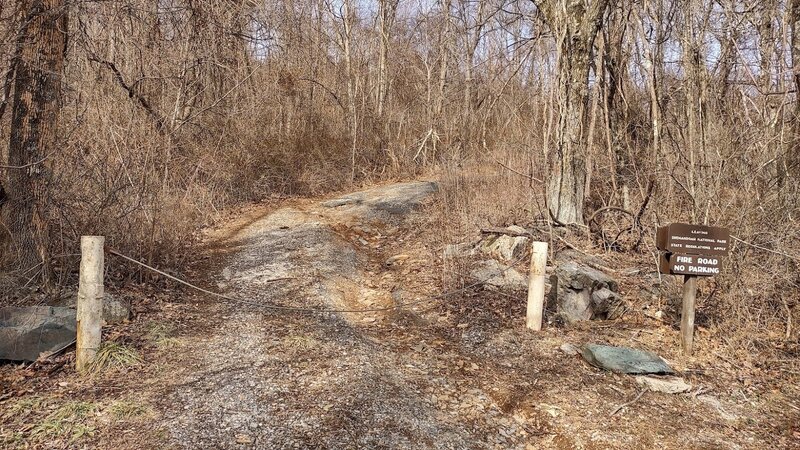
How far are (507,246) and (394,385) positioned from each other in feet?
11.5

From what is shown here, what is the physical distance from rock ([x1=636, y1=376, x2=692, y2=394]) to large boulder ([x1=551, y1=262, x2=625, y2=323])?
4.41 ft

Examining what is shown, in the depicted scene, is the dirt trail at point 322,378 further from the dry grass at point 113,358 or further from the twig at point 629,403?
the twig at point 629,403

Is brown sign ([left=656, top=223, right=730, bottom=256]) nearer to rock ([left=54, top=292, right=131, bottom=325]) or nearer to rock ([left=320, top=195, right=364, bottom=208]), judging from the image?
rock ([left=54, top=292, right=131, bottom=325])

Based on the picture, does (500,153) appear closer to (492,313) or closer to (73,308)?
(492,313)

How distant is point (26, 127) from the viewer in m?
5.38

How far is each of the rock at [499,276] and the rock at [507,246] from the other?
255 mm

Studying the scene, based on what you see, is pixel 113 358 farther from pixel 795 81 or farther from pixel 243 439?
Answer: pixel 795 81

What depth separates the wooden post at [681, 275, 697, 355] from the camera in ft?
16.3

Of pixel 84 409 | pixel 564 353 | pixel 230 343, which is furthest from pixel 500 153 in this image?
pixel 84 409

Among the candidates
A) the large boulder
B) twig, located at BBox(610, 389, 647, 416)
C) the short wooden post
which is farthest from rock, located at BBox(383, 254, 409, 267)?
the short wooden post

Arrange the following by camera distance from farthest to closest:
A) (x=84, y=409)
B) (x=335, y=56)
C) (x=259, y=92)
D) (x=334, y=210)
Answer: (x=335, y=56) → (x=259, y=92) → (x=334, y=210) → (x=84, y=409)

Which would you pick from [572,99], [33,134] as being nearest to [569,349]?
[572,99]

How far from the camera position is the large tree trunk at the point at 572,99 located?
23.9 ft

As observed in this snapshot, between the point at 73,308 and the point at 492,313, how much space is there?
4.29 m
